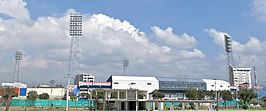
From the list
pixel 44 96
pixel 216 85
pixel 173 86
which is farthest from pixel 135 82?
pixel 216 85

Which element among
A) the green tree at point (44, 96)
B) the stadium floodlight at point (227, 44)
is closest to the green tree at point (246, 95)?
the stadium floodlight at point (227, 44)

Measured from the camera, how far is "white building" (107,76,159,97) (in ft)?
420

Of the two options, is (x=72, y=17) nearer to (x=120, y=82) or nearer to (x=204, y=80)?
(x=120, y=82)

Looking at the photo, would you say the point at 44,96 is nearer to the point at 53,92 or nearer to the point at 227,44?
the point at 53,92

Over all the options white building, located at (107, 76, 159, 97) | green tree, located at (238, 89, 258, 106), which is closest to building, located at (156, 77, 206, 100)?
white building, located at (107, 76, 159, 97)

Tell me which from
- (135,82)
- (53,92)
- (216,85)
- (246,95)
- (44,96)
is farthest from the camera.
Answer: (216,85)

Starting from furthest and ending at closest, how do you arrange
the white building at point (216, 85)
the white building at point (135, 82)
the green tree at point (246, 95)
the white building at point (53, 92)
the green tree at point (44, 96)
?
1. the white building at point (216, 85)
2. the white building at point (135, 82)
3. the white building at point (53, 92)
4. the green tree at point (44, 96)
5. the green tree at point (246, 95)

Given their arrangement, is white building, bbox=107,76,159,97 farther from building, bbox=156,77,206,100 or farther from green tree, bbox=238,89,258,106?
green tree, bbox=238,89,258,106

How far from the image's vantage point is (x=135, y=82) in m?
132

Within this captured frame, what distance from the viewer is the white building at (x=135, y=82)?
12812 centimetres

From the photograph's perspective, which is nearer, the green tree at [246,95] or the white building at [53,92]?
the green tree at [246,95]

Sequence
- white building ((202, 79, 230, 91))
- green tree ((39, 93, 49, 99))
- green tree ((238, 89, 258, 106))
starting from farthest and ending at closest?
1. white building ((202, 79, 230, 91))
2. green tree ((39, 93, 49, 99))
3. green tree ((238, 89, 258, 106))

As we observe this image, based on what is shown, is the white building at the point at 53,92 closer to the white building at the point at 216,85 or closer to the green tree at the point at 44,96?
the green tree at the point at 44,96

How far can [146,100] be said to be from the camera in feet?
240
